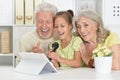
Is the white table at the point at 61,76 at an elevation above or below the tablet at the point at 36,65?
below

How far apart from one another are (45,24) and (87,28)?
39cm

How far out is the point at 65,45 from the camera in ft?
6.55

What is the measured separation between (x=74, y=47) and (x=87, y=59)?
0.13 metres

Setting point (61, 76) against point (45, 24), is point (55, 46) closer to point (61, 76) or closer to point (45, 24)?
point (45, 24)

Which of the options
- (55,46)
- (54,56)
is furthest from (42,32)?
(54,56)

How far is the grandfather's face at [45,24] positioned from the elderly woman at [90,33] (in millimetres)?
264

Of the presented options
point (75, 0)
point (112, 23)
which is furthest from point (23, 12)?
point (112, 23)

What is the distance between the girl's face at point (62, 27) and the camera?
6.35ft

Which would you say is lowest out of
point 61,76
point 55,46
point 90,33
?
point 61,76

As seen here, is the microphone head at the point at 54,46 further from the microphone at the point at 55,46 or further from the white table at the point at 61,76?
the white table at the point at 61,76

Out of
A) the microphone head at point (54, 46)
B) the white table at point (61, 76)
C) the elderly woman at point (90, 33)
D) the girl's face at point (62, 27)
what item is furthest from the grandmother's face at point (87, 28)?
the white table at point (61, 76)

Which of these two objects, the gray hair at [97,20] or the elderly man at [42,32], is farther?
the elderly man at [42,32]

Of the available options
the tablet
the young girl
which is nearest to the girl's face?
the young girl

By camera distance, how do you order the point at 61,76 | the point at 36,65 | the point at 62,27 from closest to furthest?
1. the point at 61,76
2. the point at 36,65
3. the point at 62,27
